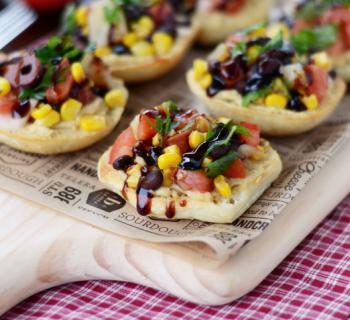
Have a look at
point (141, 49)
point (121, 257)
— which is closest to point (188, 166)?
point (121, 257)

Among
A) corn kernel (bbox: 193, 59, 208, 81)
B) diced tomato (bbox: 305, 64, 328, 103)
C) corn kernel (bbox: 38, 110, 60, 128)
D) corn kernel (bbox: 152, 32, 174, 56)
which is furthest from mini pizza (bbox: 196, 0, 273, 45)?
corn kernel (bbox: 38, 110, 60, 128)

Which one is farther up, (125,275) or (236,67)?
(236,67)

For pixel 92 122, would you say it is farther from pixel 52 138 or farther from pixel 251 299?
pixel 251 299

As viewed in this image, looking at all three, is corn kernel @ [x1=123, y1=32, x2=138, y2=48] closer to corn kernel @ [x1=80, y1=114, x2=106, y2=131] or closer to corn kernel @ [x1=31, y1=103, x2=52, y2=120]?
corn kernel @ [x1=80, y1=114, x2=106, y2=131]

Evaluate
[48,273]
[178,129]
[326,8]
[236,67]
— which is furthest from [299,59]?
[48,273]

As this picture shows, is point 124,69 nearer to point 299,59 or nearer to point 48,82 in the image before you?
point 48,82

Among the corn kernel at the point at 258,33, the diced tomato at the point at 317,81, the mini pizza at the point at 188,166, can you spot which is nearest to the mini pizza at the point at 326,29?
the corn kernel at the point at 258,33
